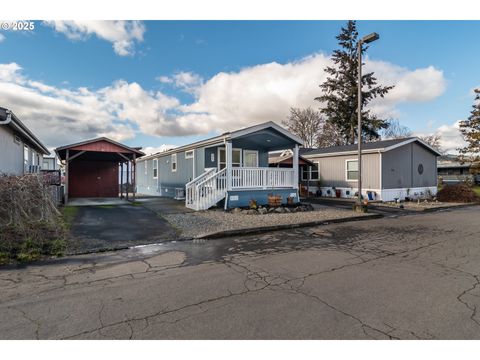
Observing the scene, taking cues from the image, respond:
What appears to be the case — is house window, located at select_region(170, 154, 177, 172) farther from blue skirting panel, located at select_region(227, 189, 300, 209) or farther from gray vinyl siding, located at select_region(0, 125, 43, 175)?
gray vinyl siding, located at select_region(0, 125, 43, 175)

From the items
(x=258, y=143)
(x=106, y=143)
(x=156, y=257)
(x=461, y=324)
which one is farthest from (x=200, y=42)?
(x=461, y=324)

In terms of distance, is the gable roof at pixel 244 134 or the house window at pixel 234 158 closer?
the gable roof at pixel 244 134

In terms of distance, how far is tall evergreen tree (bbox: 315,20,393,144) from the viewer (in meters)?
31.0

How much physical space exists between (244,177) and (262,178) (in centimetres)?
99

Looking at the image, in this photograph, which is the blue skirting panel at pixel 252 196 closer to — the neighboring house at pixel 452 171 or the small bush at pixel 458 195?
the small bush at pixel 458 195

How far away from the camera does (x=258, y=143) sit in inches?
591

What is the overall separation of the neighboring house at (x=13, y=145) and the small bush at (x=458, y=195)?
2394 cm

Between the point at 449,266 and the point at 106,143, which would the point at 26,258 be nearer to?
the point at 449,266

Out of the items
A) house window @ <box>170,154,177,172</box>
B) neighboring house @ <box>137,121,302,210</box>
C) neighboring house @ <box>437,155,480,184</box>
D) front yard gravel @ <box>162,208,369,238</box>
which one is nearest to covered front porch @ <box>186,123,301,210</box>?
neighboring house @ <box>137,121,302,210</box>

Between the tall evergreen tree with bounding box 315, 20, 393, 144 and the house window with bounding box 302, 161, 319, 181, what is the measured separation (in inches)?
475

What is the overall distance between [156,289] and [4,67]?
11.6 m

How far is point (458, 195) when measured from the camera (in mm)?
18359

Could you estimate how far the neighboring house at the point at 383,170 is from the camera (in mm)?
17438

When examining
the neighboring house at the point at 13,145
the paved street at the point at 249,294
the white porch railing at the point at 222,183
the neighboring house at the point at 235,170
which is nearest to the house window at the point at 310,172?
the neighboring house at the point at 235,170
